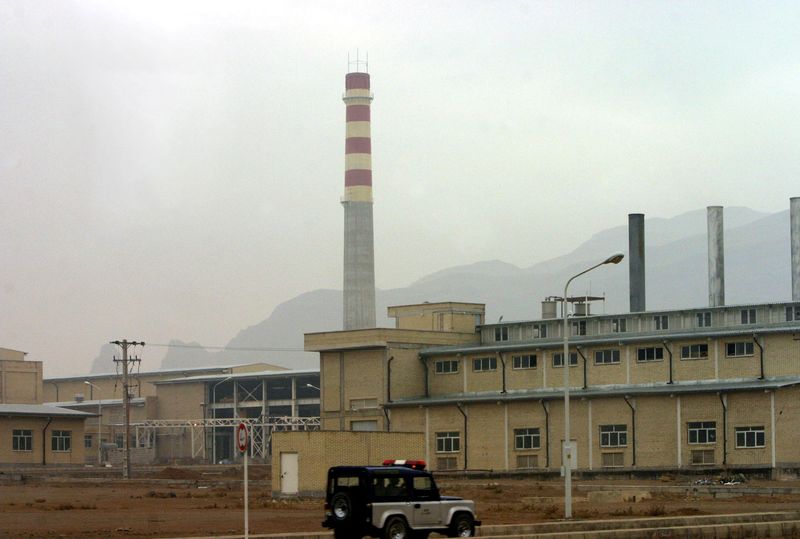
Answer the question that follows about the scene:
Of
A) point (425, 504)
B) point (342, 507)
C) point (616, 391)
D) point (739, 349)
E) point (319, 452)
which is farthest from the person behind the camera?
point (616, 391)

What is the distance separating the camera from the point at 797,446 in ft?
232

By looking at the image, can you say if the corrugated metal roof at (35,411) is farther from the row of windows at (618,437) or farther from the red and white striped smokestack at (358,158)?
the row of windows at (618,437)

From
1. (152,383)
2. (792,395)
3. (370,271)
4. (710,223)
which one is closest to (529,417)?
(792,395)

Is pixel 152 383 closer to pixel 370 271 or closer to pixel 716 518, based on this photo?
pixel 370 271

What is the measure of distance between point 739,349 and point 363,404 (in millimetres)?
26390

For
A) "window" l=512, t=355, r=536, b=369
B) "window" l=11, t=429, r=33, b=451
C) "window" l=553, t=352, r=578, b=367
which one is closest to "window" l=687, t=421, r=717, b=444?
"window" l=553, t=352, r=578, b=367

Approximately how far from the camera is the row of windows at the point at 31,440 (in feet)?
356

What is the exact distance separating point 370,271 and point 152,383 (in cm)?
3425

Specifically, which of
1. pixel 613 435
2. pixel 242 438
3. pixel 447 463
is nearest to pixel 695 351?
pixel 613 435

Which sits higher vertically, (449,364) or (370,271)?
(370,271)

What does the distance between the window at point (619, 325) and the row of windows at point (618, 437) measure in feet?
30.6

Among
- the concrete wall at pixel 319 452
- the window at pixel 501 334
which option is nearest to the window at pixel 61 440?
the window at pixel 501 334

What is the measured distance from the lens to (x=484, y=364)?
8875 centimetres

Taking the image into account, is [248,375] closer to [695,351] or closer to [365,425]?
[365,425]
